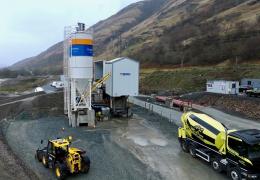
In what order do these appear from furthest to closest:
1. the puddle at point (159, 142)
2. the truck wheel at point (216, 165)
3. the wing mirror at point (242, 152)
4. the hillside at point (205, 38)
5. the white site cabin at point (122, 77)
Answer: the hillside at point (205, 38), the white site cabin at point (122, 77), the puddle at point (159, 142), the truck wheel at point (216, 165), the wing mirror at point (242, 152)

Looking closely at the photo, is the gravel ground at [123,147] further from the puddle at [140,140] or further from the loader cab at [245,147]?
the loader cab at [245,147]

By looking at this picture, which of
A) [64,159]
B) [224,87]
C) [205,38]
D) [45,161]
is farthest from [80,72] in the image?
[205,38]

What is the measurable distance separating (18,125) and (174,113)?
18.8m

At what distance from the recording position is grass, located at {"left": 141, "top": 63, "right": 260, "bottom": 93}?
58.8m

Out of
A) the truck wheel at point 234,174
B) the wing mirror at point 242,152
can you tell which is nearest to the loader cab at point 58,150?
the truck wheel at point 234,174

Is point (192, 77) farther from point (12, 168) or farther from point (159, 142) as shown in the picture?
point (12, 168)

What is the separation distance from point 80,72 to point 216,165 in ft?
62.2

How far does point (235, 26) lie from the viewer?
89.1 meters

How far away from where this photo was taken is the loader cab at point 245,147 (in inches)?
610

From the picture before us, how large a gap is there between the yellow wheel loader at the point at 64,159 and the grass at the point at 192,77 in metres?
42.3

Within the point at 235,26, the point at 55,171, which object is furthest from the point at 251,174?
the point at 235,26

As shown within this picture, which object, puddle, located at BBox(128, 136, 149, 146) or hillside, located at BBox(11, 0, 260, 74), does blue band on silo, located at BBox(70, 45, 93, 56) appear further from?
hillside, located at BBox(11, 0, 260, 74)

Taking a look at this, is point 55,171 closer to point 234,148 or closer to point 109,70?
point 234,148

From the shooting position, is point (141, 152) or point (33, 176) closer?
point (33, 176)
